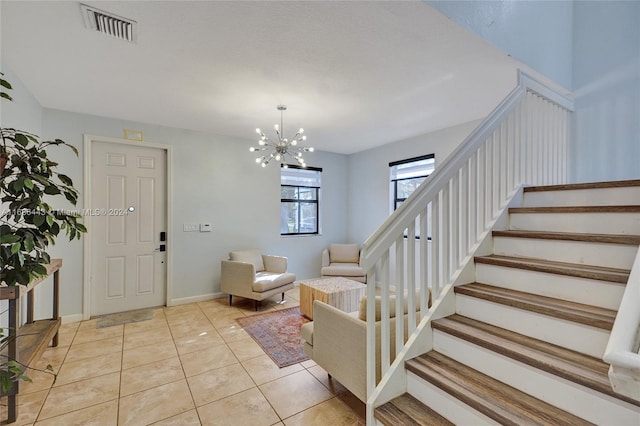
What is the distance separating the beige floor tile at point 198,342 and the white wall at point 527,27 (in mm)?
3532

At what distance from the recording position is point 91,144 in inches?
145

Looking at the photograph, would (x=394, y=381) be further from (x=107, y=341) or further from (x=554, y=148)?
(x=107, y=341)

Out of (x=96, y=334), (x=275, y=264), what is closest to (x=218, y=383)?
(x=96, y=334)

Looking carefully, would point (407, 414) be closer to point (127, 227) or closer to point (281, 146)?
point (281, 146)

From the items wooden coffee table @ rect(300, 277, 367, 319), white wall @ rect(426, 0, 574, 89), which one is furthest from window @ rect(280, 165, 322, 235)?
white wall @ rect(426, 0, 574, 89)

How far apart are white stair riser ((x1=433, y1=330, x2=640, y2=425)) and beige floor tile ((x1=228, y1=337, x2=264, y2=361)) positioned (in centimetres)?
186

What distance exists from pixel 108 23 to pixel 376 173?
171 inches

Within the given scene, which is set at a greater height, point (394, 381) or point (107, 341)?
point (394, 381)

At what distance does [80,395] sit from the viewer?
2166 mm

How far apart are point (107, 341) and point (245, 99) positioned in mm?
3047

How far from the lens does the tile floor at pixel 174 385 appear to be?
1.94m

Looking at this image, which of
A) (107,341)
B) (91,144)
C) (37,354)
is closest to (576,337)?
(37,354)

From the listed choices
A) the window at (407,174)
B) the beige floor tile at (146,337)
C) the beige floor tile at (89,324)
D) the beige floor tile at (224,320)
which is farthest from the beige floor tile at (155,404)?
the window at (407,174)

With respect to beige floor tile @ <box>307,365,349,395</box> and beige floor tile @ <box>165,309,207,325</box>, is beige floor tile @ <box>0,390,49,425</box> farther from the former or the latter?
beige floor tile @ <box>307,365,349,395</box>
